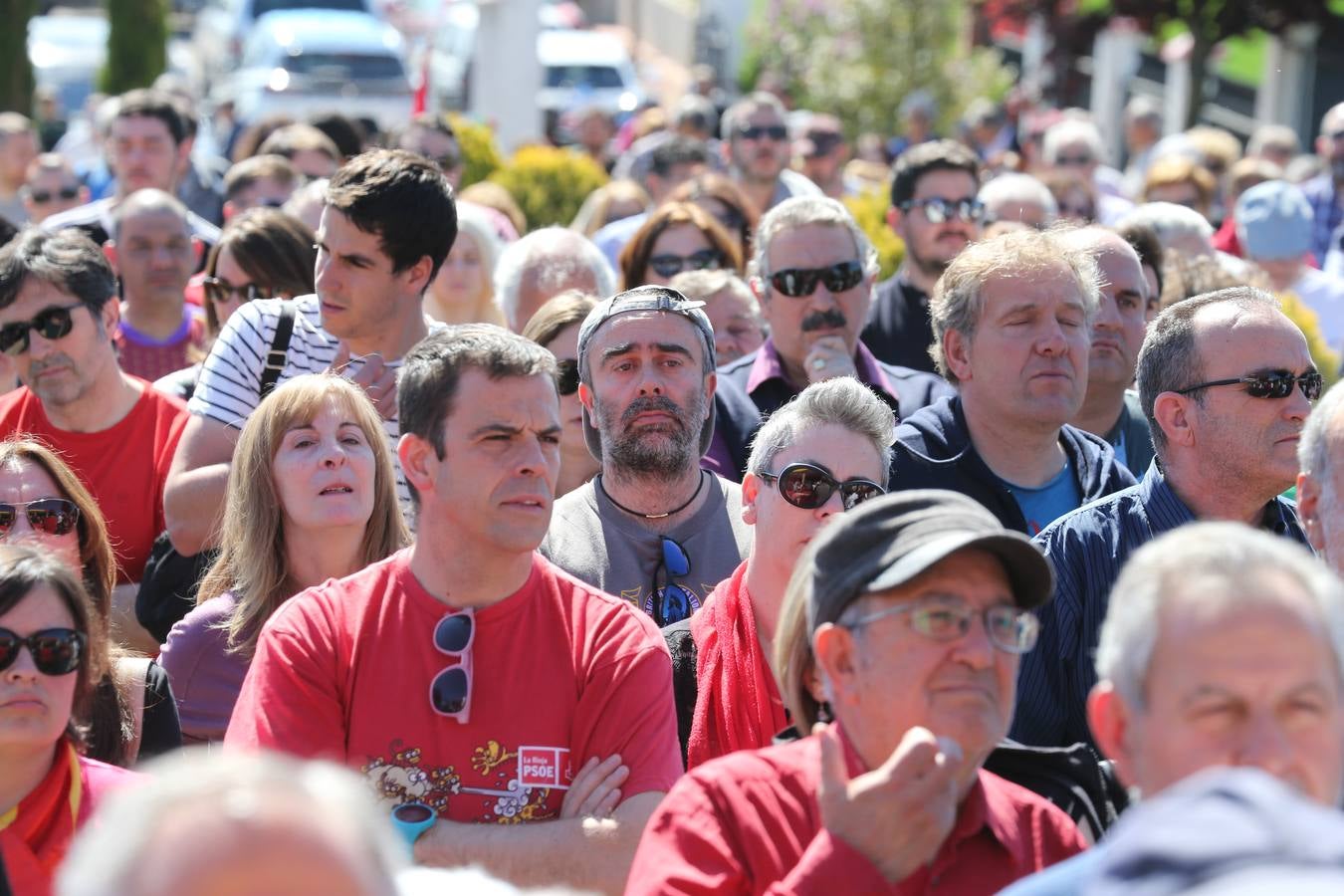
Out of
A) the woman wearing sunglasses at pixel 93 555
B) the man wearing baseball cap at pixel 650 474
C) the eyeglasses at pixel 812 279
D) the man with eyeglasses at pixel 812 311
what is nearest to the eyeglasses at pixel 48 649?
the woman wearing sunglasses at pixel 93 555

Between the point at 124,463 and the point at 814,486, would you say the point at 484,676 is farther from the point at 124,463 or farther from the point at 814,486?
the point at 124,463

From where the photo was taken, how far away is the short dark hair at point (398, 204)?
5715mm

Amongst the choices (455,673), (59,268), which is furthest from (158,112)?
(455,673)

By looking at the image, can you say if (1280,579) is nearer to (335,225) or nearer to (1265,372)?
(1265,372)

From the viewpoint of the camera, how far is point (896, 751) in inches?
116

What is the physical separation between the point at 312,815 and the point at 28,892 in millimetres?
1754

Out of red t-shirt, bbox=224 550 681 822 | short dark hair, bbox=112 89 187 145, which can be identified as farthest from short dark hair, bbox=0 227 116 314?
short dark hair, bbox=112 89 187 145

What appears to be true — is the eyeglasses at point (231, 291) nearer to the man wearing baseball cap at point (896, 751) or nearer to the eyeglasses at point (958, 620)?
the man wearing baseball cap at point (896, 751)

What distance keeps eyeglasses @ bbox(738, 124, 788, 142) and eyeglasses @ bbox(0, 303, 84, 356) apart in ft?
17.8

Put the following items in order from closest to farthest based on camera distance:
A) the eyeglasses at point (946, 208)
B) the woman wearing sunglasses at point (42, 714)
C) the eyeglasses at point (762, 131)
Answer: the woman wearing sunglasses at point (42, 714), the eyeglasses at point (946, 208), the eyeglasses at point (762, 131)

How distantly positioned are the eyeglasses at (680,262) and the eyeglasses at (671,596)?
2.80 metres

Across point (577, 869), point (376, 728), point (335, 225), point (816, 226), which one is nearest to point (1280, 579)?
point (577, 869)

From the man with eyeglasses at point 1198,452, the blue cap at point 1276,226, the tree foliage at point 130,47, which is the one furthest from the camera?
the tree foliage at point 130,47

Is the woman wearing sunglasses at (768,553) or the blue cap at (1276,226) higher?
the blue cap at (1276,226)
